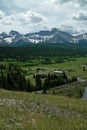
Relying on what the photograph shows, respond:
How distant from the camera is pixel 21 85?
156 m

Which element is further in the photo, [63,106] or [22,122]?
[63,106]

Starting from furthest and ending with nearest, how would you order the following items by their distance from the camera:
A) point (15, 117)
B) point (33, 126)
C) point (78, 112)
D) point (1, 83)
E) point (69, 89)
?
1. point (69, 89)
2. point (1, 83)
3. point (78, 112)
4. point (15, 117)
5. point (33, 126)

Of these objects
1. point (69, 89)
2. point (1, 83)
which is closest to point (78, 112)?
point (1, 83)

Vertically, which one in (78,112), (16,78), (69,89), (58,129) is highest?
(58,129)

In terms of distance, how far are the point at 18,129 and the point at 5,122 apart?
1.67 metres

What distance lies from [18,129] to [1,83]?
137m

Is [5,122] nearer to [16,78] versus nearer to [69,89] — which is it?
[16,78]

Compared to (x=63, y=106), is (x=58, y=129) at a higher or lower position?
higher

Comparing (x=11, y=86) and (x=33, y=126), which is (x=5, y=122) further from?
(x=11, y=86)

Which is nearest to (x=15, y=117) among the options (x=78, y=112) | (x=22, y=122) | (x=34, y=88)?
(x=22, y=122)

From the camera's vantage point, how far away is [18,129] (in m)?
14.7

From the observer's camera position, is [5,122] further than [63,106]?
No

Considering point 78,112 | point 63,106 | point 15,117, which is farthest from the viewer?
point 63,106

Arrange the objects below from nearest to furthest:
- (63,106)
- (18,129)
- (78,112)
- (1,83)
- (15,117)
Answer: (18,129) < (15,117) < (78,112) < (63,106) < (1,83)
